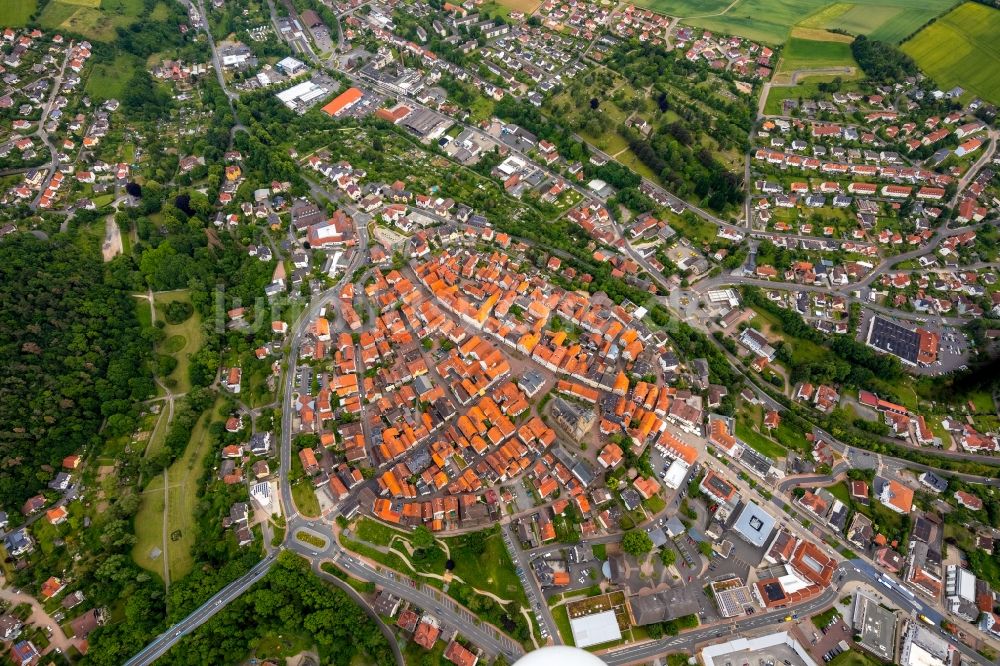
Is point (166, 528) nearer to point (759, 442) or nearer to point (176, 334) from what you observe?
point (176, 334)

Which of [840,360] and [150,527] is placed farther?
[840,360]

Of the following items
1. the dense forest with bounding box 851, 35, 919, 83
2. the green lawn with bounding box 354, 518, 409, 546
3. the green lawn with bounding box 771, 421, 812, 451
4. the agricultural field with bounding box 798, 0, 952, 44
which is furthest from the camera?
the agricultural field with bounding box 798, 0, 952, 44

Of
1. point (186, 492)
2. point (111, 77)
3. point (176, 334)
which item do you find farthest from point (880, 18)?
point (111, 77)

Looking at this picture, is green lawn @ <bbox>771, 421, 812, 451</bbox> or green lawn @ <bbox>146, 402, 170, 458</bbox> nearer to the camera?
green lawn @ <bbox>771, 421, 812, 451</bbox>

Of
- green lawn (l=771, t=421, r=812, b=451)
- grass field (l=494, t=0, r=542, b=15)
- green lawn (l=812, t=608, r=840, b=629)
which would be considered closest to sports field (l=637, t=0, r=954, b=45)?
grass field (l=494, t=0, r=542, b=15)

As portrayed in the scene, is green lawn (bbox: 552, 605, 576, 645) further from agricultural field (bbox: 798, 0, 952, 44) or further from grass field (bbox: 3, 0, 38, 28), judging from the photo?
grass field (bbox: 3, 0, 38, 28)

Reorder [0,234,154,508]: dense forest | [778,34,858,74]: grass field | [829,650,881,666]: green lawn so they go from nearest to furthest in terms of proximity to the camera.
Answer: [829,650,881,666]: green lawn, [0,234,154,508]: dense forest, [778,34,858,74]: grass field

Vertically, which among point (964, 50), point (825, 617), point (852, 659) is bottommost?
point (852, 659)
